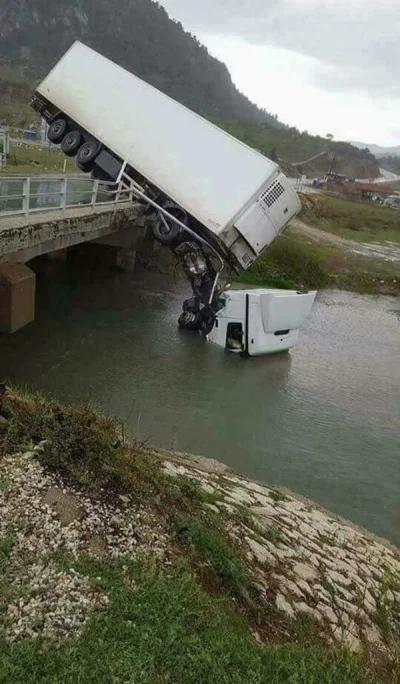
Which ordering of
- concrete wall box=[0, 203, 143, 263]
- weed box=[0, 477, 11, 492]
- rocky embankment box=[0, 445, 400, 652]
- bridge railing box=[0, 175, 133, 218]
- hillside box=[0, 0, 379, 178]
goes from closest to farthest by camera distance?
1. rocky embankment box=[0, 445, 400, 652]
2. weed box=[0, 477, 11, 492]
3. bridge railing box=[0, 175, 133, 218]
4. concrete wall box=[0, 203, 143, 263]
5. hillside box=[0, 0, 379, 178]

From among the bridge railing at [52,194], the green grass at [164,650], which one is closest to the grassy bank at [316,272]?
the bridge railing at [52,194]

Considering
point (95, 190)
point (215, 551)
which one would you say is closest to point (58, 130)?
point (95, 190)

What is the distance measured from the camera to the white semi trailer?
39.0 ft

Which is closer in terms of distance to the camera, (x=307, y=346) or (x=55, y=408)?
(x=55, y=408)

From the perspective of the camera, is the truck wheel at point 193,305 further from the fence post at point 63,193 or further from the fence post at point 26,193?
the fence post at point 26,193

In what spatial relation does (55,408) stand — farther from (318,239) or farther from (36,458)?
(318,239)

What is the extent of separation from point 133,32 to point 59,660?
469ft

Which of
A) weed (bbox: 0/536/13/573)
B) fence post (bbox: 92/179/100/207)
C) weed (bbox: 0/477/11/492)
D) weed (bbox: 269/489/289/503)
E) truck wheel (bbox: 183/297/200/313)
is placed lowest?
truck wheel (bbox: 183/297/200/313)

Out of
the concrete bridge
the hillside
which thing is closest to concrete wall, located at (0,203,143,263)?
the concrete bridge

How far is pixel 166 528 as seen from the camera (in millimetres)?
4082

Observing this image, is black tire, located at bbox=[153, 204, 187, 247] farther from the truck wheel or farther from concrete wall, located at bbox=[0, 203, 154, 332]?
the truck wheel

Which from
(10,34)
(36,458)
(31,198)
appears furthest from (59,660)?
(10,34)

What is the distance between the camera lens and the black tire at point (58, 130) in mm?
14242

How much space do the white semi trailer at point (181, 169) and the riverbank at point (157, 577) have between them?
7.67 meters
